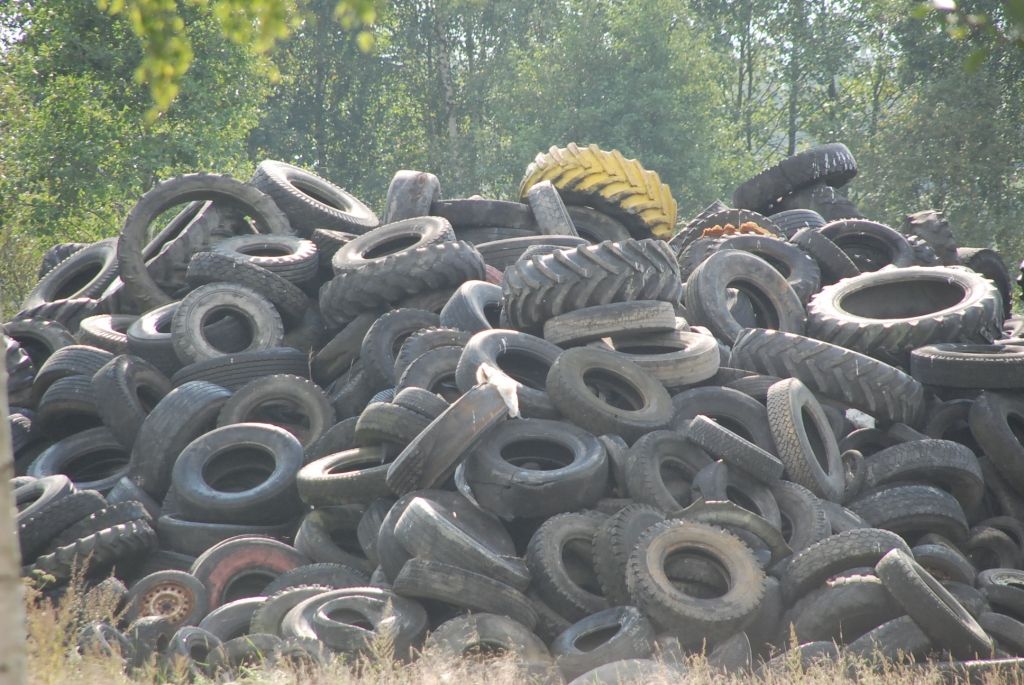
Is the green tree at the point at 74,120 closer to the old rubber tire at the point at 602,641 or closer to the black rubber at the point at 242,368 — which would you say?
the black rubber at the point at 242,368

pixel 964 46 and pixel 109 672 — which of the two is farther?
pixel 964 46

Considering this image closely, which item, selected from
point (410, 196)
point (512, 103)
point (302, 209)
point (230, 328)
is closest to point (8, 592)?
point (230, 328)

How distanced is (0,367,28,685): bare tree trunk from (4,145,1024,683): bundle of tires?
2540 mm

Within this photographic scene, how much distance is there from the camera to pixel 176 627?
7.00m

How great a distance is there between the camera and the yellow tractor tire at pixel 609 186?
44.1ft

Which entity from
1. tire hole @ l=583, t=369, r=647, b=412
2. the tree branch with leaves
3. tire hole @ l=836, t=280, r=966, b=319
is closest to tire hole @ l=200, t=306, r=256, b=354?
tire hole @ l=583, t=369, r=647, b=412

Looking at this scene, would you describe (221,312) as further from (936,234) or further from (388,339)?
(936,234)

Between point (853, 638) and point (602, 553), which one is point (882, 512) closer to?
point (853, 638)

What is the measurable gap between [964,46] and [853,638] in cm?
2276

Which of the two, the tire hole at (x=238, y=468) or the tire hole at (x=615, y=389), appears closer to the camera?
the tire hole at (x=615, y=389)

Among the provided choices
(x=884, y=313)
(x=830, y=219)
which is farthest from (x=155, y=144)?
(x=884, y=313)

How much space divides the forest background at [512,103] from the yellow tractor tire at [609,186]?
26.2 feet

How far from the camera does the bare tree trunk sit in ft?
10.1

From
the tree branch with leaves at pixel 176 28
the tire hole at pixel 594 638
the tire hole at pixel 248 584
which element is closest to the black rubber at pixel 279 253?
the tire hole at pixel 248 584
